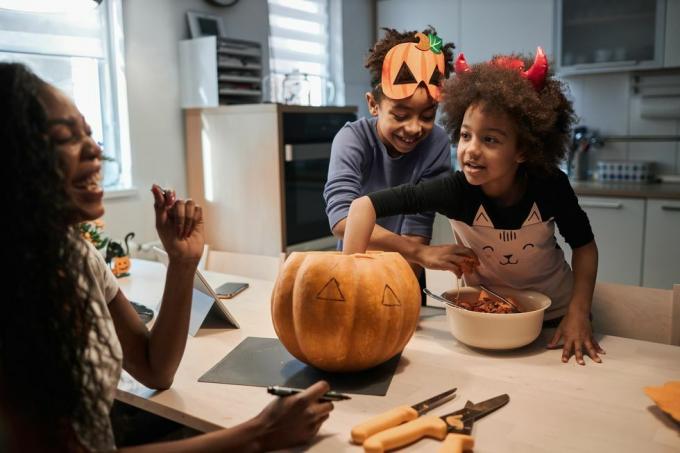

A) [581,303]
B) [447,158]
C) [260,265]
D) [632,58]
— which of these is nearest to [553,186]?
[581,303]

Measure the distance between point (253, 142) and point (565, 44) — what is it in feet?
6.51

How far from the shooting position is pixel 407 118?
151cm

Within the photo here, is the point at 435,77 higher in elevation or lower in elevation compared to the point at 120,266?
higher

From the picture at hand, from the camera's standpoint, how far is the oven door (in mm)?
2994

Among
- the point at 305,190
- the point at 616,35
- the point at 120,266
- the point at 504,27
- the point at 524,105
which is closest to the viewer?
the point at 524,105

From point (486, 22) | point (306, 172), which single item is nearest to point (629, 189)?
point (486, 22)

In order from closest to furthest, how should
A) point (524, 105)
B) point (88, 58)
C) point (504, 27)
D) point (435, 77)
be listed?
point (524, 105)
point (435, 77)
point (88, 58)
point (504, 27)

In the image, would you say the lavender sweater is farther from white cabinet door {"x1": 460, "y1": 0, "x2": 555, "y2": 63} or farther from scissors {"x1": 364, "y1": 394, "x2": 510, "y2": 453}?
white cabinet door {"x1": 460, "y1": 0, "x2": 555, "y2": 63}

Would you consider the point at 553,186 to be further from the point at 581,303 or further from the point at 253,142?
the point at 253,142

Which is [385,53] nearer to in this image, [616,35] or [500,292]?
[500,292]

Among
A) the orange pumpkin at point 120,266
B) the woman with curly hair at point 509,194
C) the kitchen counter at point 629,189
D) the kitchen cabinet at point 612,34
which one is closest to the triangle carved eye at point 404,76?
the woman with curly hair at point 509,194

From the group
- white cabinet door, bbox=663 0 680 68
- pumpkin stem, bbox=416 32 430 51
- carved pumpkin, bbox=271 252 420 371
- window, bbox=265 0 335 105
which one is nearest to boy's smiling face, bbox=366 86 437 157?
pumpkin stem, bbox=416 32 430 51

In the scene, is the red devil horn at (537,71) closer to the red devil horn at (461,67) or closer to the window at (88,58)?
the red devil horn at (461,67)

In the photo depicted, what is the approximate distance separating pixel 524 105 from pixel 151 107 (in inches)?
86.4
